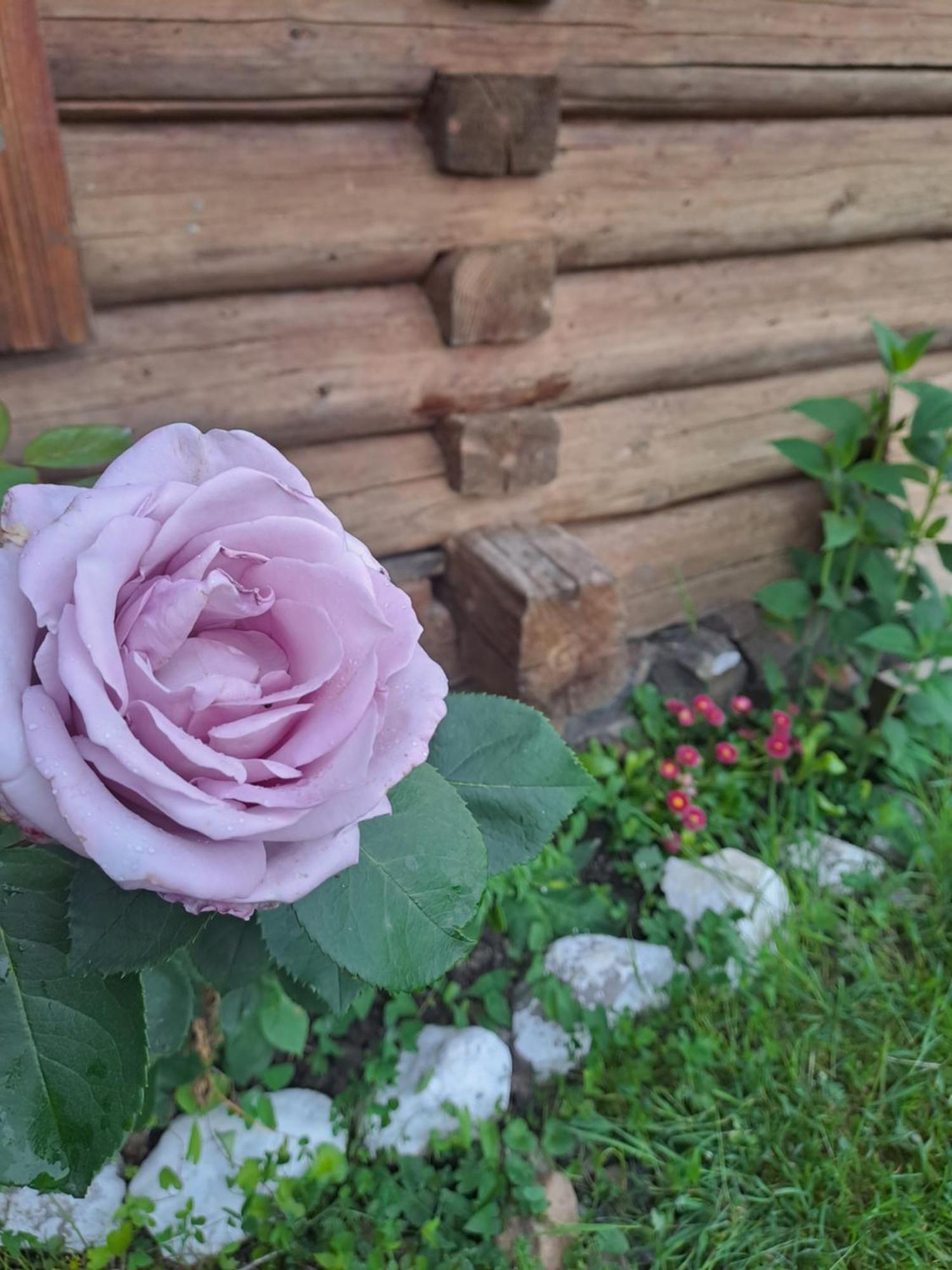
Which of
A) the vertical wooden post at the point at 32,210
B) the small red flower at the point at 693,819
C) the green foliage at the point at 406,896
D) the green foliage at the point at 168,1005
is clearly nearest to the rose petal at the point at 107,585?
the green foliage at the point at 406,896

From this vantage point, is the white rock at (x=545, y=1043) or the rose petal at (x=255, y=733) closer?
the rose petal at (x=255, y=733)

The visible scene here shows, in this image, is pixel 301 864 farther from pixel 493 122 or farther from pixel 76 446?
pixel 493 122

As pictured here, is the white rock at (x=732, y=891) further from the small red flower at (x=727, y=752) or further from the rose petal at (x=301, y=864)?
the rose petal at (x=301, y=864)

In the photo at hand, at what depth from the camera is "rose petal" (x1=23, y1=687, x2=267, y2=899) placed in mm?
470

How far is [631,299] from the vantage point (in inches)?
73.8

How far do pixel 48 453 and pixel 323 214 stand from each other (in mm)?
779

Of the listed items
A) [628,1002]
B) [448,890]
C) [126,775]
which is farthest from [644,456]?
[126,775]

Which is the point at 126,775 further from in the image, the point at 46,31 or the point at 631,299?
the point at 631,299

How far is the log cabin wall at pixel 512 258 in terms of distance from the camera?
53.3 inches

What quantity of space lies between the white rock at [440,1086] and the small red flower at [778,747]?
2.99 ft

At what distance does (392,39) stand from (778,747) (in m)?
1.54

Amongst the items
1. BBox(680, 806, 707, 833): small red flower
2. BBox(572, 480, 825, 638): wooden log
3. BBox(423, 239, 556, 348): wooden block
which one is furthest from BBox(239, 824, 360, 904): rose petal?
BBox(572, 480, 825, 638): wooden log

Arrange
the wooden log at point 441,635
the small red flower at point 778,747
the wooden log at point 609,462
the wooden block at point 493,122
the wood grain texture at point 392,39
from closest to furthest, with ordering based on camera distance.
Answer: the wood grain texture at point 392,39 → the wooden block at point 493,122 → the wooden log at point 609,462 → the wooden log at point 441,635 → the small red flower at point 778,747

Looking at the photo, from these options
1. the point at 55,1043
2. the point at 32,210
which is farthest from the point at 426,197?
the point at 55,1043
